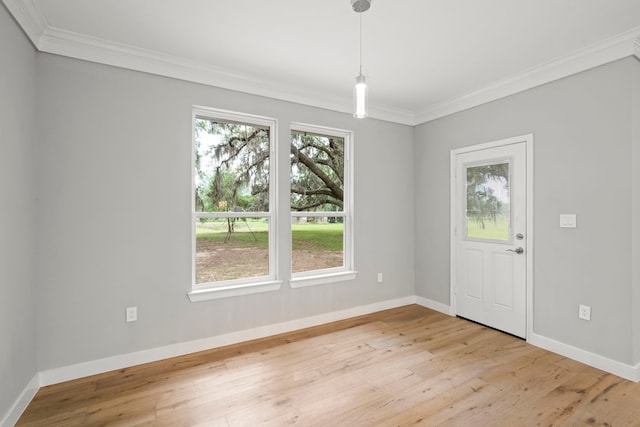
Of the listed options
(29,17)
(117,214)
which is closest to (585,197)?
(117,214)

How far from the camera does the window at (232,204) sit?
122 inches

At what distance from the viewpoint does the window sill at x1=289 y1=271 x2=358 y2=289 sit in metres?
3.51

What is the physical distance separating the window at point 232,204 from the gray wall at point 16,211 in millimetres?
1133

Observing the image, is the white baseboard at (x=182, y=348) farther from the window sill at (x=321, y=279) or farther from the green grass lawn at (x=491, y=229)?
the green grass lawn at (x=491, y=229)

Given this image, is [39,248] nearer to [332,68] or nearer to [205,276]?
[205,276]

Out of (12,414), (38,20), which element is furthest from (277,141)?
(12,414)

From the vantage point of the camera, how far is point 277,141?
3408mm

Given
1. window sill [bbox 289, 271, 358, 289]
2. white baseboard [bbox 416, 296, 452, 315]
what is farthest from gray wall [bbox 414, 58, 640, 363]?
window sill [bbox 289, 271, 358, 289]

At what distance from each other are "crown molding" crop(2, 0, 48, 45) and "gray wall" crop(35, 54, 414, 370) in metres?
0.18

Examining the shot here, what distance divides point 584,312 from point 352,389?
212 centimetres

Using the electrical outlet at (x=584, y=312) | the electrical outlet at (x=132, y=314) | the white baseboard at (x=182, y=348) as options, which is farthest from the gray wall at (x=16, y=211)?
the electrical outlet at (x=584, y=312)

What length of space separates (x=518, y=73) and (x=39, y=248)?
14.4 ft

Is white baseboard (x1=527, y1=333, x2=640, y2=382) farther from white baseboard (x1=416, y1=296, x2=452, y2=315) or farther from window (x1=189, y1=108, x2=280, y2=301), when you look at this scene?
window (x1=189, y1=108, x2=280, y2=301)

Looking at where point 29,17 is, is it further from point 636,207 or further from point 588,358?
point 588,358
